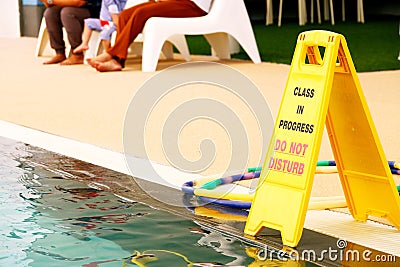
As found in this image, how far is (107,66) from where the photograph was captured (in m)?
6.69

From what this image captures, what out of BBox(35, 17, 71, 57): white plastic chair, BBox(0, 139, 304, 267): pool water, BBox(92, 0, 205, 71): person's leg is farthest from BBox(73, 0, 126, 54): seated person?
BBox(0, 139, 304, 267): pool water

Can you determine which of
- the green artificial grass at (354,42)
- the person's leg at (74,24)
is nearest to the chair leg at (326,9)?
the green artificial grass at (354,42)

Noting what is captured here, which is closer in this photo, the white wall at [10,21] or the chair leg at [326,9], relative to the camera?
the white wall at [10,21]

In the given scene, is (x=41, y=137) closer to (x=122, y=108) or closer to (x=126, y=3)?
(x=122, y=108)

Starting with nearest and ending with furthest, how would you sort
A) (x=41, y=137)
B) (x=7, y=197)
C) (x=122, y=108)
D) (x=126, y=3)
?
(x=7, y=197) < (x=41, y=137) < (x=122, y=108) < (x=126, y=3)

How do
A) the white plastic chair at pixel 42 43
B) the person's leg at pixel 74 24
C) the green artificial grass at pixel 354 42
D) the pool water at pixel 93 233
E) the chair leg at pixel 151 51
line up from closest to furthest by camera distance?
the pool water at pixel 93 233, the chair leg at pixel 151 51, the green artificial grass at pixel 354 42, the person's leg at pixel 74 24, the white plastic chair at pixel 42 43

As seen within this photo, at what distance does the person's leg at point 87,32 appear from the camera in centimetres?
712

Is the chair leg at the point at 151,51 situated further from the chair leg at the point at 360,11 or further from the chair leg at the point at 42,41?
the chair leg at the point at 360,11

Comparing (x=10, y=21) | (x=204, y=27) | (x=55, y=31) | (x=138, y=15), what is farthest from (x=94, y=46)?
(x=10, y=21)

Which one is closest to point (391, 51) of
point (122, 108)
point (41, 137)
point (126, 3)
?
point (126, 3)

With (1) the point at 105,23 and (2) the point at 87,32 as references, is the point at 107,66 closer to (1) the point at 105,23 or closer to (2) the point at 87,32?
(1) the point at 105,23

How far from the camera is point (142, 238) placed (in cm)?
238

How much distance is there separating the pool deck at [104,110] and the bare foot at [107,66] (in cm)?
6

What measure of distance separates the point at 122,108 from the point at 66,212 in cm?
221
